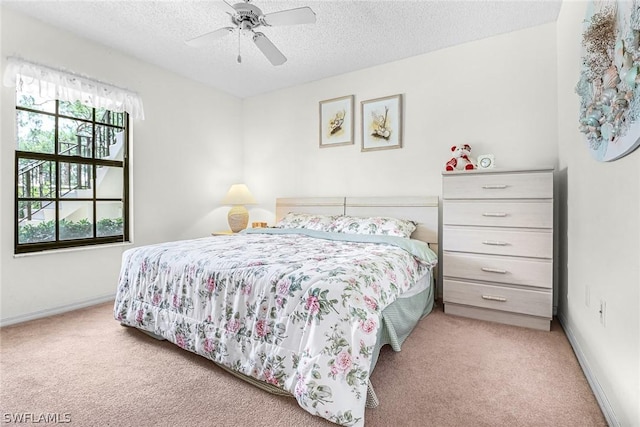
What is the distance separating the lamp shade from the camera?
405 centimetres

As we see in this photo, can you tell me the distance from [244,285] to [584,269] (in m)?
1.94

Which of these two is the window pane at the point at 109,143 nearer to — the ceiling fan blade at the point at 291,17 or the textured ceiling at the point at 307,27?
the textured ceiling at the point at 307,27

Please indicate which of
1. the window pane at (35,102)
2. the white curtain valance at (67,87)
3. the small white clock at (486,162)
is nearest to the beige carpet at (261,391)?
the small white clock at (486,162)

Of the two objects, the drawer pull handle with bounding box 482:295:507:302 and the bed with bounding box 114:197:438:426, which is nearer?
the bed with bounding box 114:197:438:426

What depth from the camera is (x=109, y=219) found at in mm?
3191

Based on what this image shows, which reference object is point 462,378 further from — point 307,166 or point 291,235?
point 307,166

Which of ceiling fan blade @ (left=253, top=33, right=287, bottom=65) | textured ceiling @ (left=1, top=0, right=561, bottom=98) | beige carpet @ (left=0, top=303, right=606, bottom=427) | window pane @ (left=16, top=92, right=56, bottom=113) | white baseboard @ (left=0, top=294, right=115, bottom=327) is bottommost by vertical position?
beige carpet @ (left=0, top=303, right=606, bottom=427)

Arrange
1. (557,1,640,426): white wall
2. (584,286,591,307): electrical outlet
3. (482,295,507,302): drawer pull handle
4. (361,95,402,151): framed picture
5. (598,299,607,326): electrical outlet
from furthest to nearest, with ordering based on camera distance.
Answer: (361,95,402,151): framed picture, (482,295,507,302): drawer pull handle, (584,286,591,307): electrical outlet, (598,299,607,326): electrical outlet, (557,1,640,426): white wall

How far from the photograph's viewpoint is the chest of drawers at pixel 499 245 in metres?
2.30

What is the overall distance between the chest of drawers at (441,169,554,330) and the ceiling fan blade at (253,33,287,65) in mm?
1686

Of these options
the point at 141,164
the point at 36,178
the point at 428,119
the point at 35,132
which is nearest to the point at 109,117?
the point at 141,164

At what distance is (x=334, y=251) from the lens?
2205mm

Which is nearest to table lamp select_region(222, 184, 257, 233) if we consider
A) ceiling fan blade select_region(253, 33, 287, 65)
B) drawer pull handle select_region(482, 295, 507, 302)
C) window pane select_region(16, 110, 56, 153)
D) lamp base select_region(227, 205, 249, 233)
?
lamp base select_region(227, 205, 249, 233)

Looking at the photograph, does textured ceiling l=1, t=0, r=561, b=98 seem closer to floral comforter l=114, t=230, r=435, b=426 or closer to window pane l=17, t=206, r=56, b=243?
window pane l=17, t=206, r=56, b=243
